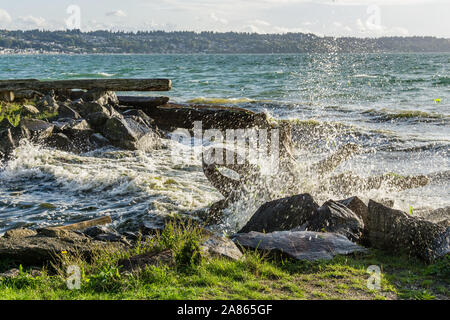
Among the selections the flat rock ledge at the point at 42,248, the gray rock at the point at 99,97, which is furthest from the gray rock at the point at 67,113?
the flat rock ledge at the point at 42,248

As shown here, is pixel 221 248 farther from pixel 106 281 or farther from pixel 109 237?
pixel 109 237

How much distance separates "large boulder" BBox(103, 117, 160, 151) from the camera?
13.3 meters

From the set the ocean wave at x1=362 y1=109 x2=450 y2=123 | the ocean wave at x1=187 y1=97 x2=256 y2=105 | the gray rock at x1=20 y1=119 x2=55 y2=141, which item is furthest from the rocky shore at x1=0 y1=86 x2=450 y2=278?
the ocean wave at x1=187 y1=97 x2=256 y2=105

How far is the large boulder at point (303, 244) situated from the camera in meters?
5.57

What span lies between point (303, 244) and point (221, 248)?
1016 mm

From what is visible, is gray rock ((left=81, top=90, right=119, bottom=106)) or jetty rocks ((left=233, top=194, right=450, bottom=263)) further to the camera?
gray rock ((left=81, top=90, right=119, bottom=106))

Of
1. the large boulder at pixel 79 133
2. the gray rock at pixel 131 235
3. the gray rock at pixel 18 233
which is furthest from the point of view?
the large boulder at pixel 79 133

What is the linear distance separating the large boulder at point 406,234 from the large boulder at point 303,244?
42 centimetres

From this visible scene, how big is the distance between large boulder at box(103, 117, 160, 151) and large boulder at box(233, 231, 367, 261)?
7868 millimetres

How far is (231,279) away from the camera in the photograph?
4.85 meters

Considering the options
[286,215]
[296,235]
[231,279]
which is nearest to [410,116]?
[286,215]

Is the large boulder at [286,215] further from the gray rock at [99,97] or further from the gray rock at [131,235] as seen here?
the gray rock at [99,97]

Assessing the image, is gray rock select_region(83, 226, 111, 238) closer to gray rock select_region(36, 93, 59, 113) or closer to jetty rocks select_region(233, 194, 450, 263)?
jetty rocks select_region(233, 194, 450, 263)
